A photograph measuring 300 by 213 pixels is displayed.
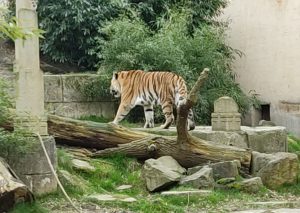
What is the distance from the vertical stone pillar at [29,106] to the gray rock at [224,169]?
2.53 meters

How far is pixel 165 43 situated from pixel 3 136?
19.4 feet

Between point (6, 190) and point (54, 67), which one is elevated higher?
point (54, 67)

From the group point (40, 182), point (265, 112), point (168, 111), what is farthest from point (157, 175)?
point (265, 112)

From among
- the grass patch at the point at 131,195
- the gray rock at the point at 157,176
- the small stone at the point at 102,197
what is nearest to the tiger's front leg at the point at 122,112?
the grass patch at the point at 131,195

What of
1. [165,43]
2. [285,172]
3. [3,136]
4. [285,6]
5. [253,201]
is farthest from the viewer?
[285,6]

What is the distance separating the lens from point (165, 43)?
12.9 m

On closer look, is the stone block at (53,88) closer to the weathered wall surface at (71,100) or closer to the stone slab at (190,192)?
the weathered wall surface at (71,100)

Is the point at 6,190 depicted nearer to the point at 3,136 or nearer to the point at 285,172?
the point at 3,136

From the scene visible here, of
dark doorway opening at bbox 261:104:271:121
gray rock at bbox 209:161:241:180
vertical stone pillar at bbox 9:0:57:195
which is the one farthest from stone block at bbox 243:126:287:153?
dark doorway opening at bbox 261:104:271:121

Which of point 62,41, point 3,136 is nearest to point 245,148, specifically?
point 3,136

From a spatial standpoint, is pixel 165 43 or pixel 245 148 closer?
pixel 245 148

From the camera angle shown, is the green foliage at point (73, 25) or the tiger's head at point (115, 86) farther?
the green foliage at point (73, 25)

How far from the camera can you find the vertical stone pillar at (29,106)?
7734mm

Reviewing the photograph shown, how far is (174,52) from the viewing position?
12906 millimetres
